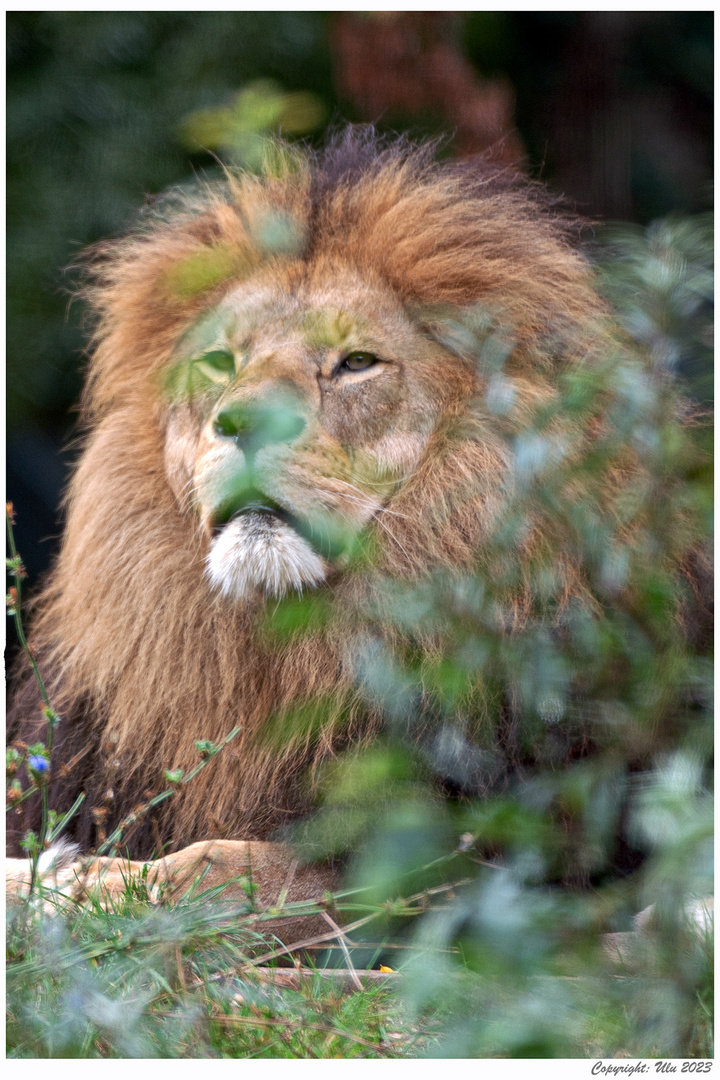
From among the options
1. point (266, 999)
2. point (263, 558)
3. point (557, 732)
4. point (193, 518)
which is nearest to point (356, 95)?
point (193, 518)

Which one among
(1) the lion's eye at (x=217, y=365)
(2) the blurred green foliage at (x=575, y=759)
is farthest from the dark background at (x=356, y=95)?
(2) the blurred green foliage at (x=575, y=759)

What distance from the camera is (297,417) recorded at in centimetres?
176

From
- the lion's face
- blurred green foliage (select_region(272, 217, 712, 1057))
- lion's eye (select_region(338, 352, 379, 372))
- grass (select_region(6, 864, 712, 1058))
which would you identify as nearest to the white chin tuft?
the lion's face

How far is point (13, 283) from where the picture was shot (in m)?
2.81

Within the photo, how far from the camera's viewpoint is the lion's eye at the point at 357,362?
191 cm

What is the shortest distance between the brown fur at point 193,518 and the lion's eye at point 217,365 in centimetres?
12

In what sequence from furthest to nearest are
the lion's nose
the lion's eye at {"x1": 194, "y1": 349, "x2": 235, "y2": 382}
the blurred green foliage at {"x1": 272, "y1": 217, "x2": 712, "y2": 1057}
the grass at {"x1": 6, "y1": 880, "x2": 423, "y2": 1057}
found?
the lion's eye at {"x1": 194, "y1": 349, "x2": 235, "y2": 382} → the lion's nose → the grass at {"x1": 6, "y1": 880, "x2": 423, "y2": 1057} → the blurred green foliage at {"x1": 272, "y1": 217, "x2": 712, "y2": 1057}

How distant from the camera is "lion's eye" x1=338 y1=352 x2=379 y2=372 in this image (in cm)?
191

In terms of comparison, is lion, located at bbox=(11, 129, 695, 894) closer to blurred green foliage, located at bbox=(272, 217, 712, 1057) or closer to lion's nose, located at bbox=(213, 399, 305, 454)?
lion's nose, located at bbox=(213, 399, 305, 454)

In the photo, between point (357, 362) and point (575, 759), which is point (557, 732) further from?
point (357, 362)

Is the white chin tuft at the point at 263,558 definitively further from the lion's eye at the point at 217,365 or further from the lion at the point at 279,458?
the lion's eye at the point at 217,365

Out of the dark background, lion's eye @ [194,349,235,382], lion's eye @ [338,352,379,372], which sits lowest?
lion's eye @ [194,349,235,382]

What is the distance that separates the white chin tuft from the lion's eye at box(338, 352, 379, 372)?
323 mm

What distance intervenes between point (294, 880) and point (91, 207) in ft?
5.62
